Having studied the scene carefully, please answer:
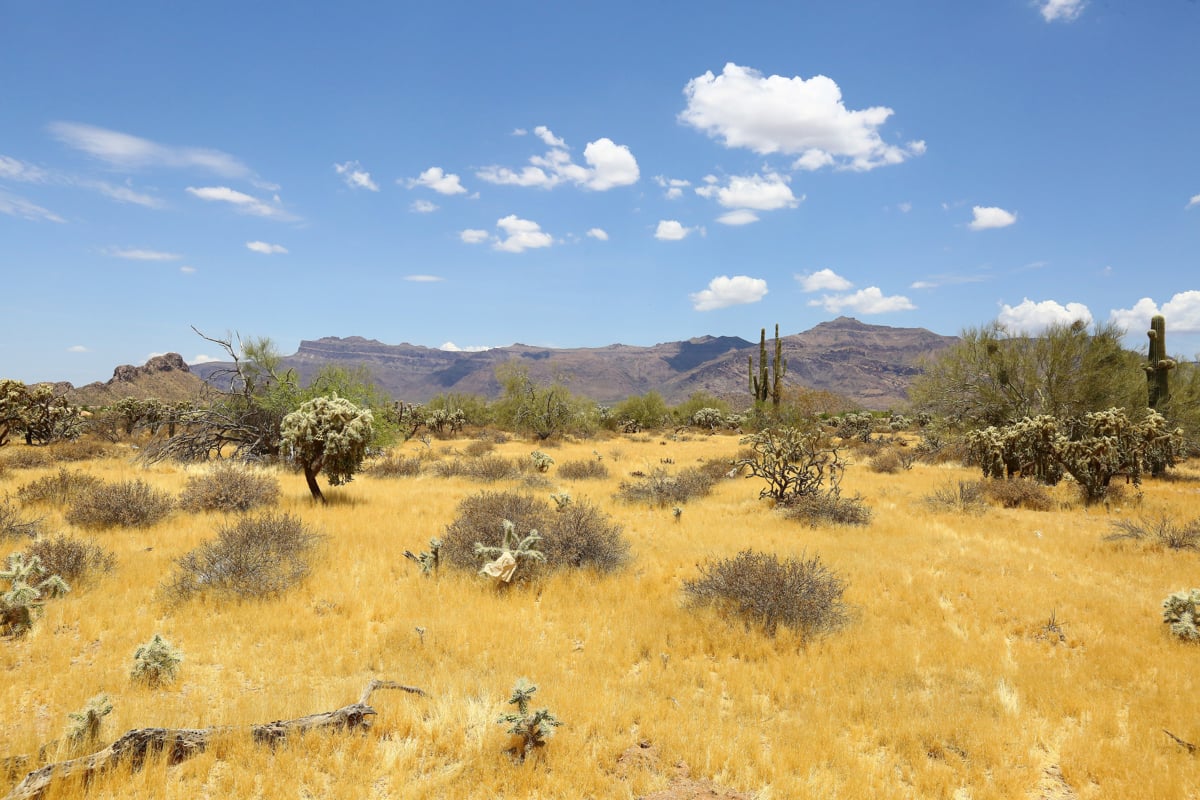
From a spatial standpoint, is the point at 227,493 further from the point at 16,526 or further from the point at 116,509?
the point at 16,526

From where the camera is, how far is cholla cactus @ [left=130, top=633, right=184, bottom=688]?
201 inches

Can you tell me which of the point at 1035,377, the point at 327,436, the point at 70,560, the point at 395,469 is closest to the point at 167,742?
the point at 70,560

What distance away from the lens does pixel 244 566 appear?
757cm

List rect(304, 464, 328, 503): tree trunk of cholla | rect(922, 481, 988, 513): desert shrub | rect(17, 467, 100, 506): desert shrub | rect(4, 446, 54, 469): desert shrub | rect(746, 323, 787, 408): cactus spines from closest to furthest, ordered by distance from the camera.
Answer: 1. rect(17, 467, 100, 506): desert shrub
2. rect(304, 464, 328, 503): tree trunk of cholla
3. rect(922, 481, 988, 513): desert shrub
4. rect(4, 446, 54, 469): desert shrub
5. rect(746, 323, 787, 408): cactus spines

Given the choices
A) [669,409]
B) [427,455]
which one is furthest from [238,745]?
[669,409]

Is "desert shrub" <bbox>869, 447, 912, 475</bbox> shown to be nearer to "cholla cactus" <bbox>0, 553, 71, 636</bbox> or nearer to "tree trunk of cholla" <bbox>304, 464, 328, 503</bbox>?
"tree trunk of cholla" <bbox>304, 464, 328, 503</bbox>

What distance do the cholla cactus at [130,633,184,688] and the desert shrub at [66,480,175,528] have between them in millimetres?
6489

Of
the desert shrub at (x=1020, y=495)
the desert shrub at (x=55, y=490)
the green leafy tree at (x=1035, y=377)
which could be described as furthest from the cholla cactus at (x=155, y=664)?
the green leafy tree at (x=1035, y=377)

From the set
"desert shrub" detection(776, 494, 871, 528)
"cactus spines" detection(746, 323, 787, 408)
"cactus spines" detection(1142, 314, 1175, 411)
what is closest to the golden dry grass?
"desert shrub" detection(776, 494, 871, 528)

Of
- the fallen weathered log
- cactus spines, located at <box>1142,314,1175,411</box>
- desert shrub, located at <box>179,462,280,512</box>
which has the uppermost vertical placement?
cactus spines, located at <box>1142,314,1175,411</box>

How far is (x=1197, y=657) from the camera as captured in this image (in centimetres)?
634

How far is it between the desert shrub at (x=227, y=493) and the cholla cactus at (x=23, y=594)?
4958 mm

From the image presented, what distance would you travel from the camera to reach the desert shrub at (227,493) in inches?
465

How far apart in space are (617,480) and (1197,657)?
14.5 meters
